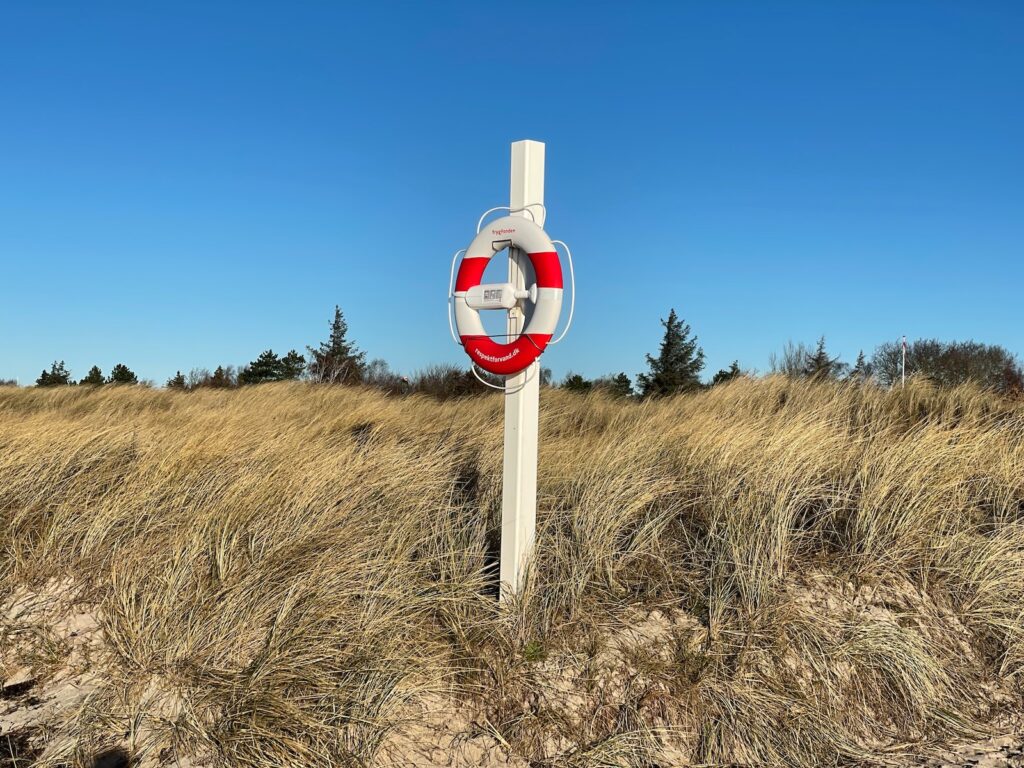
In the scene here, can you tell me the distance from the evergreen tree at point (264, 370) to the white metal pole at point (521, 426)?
20.5 metres

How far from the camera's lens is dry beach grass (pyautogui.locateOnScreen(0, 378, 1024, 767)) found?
289 cm

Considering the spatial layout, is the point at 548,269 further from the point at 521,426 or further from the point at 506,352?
the point at 521,426

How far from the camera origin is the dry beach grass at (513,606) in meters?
2.89

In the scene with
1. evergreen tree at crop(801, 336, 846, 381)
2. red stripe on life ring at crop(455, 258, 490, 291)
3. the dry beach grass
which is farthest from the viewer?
evergreen tree at crop(801, 336, 846, 381)

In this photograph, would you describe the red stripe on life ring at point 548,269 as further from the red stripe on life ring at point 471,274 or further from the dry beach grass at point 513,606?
the dry beach grass at point 513,606

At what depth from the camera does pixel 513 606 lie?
11.0 ft

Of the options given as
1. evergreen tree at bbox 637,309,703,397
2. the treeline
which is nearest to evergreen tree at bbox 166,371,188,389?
the treeline

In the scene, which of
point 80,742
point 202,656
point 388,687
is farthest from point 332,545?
point 80,742

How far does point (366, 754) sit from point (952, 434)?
5.13 metres

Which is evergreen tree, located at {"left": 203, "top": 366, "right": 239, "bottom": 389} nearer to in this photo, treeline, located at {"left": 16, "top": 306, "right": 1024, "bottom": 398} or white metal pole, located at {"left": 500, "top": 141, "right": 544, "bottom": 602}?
treeline, located at {"left": 16, "top": 306, "right": 1024, "bottom": 398}

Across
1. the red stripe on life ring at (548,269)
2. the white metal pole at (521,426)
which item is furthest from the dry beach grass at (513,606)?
the red stripe on life ring at (548,269)

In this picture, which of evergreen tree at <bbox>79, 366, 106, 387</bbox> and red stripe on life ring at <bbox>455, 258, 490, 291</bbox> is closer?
red stripe on life ring at <bbox>455, 258, 490, 291</bbox>

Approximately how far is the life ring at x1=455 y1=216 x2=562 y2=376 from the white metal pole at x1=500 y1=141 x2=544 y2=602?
0.23 ft

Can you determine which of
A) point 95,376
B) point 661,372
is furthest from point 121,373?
point 661,372
